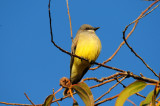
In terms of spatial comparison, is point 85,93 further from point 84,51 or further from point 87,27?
point 87,27

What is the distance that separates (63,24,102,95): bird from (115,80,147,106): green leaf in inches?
86.4

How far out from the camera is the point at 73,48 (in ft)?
16.1

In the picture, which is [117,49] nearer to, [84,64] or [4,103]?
[4,103]

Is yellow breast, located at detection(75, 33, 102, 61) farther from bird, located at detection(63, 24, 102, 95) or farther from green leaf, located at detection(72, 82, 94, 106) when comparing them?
green leaf, located at detection(72, 82, 94, 106)

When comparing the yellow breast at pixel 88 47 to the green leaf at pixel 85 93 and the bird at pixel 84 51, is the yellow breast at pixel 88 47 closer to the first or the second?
the bird at pixel 84 51

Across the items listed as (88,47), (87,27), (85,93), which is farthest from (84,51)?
(85,93)

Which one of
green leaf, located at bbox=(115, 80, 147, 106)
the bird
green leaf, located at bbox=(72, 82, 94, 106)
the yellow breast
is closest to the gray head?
the bird

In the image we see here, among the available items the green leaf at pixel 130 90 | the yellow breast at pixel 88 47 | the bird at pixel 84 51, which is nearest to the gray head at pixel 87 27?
the bird at pixel 84 51

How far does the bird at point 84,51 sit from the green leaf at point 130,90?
7.20 feet

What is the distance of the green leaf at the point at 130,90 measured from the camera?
2.00 m

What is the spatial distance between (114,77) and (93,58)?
92.4 inches

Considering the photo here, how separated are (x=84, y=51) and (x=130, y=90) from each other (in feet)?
8.35

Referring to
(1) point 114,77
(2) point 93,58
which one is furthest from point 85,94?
(2) point 93,58

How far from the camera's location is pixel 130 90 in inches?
80.7
